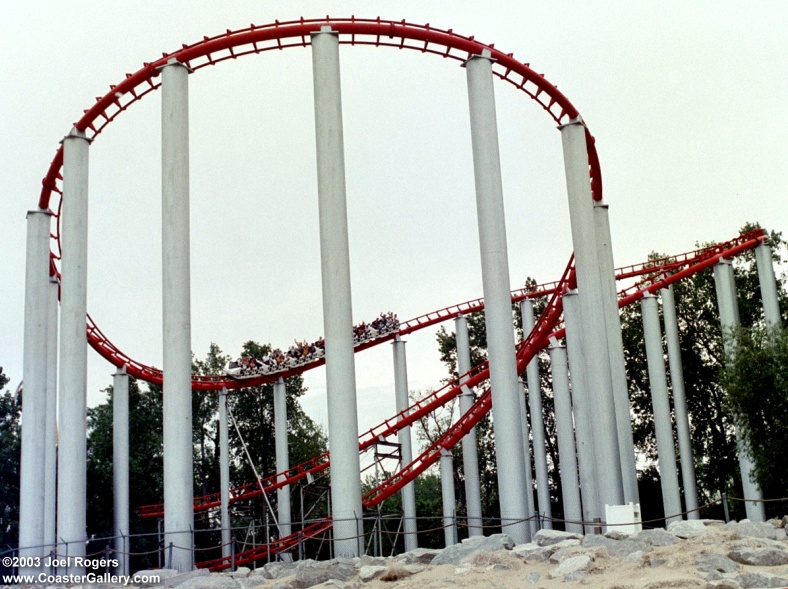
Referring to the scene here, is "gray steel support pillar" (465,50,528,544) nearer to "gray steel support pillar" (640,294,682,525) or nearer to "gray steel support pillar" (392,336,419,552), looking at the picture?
"gray steel support pillar" (640,294,682,525)

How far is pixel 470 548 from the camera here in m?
12.9

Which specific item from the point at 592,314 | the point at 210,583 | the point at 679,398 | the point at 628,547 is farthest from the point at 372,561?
the point at 679,398

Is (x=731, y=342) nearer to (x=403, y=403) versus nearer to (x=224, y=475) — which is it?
(x=403, y=403)

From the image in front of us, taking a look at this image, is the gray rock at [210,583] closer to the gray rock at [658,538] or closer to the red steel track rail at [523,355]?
the gray rock at [658,538]

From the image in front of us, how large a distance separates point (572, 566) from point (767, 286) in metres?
16.8

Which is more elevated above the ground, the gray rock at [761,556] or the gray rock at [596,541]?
the gray rock at [596,541]

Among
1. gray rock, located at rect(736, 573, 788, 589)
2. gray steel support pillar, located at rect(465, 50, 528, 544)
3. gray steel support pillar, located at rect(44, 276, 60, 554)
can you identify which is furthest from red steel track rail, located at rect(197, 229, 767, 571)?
gray rock, located at rect(736, 573, 788, 589)

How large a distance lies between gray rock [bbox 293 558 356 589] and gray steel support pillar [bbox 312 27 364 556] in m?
1.66

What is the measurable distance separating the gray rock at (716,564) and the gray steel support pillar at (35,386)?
36.9 ft

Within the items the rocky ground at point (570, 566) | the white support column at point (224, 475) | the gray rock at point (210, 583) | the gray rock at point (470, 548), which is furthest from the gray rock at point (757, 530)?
the white support column at point (224, 475)

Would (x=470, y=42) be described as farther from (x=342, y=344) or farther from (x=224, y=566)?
(x=224, y=566)

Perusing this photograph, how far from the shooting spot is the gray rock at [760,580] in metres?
10.1

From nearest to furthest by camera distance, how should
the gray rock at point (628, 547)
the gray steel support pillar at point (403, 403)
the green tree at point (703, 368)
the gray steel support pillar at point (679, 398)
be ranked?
the gray rock at point (628, 547)
the gray steel support pillar at point (679, 398)
the gray steel support pillar at point (403, 403)
the green tree at point (703, 368)

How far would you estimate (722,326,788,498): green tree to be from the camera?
892 inches
